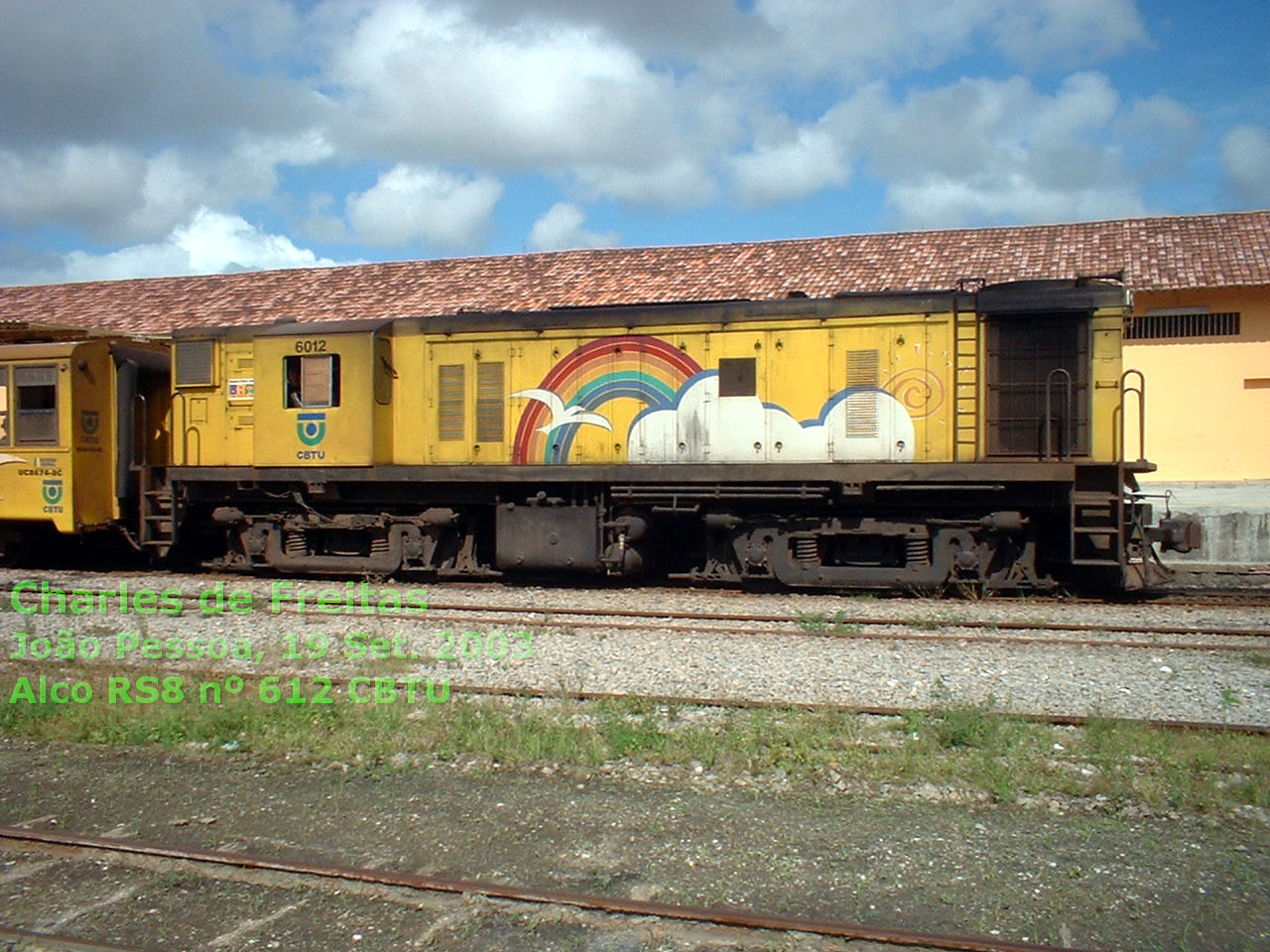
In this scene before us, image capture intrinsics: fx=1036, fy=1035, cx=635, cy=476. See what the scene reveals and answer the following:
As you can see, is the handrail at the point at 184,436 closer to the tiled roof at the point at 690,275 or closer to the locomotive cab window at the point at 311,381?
the locomotive cab window at the point at 311,381

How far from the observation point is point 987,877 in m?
4.29

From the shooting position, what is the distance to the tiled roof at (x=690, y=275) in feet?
66.7

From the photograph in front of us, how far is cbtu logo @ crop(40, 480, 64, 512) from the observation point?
43.1 feet

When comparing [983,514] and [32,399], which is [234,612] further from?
[983,514]

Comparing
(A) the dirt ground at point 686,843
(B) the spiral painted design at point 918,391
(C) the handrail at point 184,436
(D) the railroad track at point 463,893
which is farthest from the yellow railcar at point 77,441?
(D) the railroad track at point 463,893

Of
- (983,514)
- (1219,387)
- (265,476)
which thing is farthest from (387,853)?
(1219,387)

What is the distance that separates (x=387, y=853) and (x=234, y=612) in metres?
6.69

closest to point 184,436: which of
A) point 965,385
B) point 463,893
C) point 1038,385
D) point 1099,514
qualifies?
point 965,385

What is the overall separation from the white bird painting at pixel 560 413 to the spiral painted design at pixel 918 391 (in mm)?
3278

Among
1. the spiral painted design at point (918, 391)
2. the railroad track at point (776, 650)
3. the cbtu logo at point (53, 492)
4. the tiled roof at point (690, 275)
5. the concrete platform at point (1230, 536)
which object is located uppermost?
the tiled roof at point (690, 275)

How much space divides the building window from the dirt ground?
16461 mm

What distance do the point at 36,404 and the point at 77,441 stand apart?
0.81 m

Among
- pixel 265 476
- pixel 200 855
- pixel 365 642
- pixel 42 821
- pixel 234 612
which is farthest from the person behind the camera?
pixel 265 476

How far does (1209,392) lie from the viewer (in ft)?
63.0
